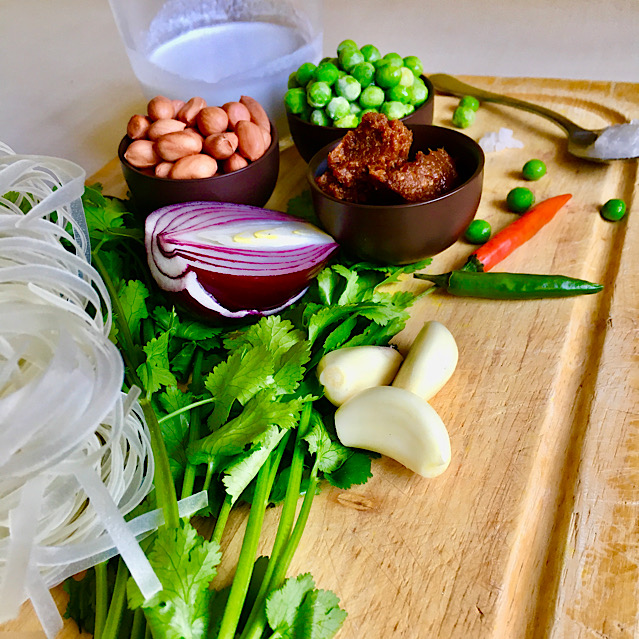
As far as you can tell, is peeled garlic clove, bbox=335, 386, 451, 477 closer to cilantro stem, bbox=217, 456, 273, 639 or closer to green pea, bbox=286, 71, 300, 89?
cilantro stem, bbox=217, 456, 273, 639

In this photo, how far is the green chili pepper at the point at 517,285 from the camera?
1.33m

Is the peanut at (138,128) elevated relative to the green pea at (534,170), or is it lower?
elevated

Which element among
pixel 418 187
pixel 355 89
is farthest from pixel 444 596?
pixel 355 89

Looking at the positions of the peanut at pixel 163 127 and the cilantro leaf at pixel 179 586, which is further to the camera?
the peanut at pixel 163 127

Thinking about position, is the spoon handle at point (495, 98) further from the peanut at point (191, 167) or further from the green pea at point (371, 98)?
the peanut at point (191, 167)

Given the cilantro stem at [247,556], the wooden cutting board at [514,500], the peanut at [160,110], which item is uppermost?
the peanut at [160,110]

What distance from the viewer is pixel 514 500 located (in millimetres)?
1009

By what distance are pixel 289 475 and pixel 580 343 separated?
24.8 inches

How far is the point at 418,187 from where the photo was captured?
132 centimetres

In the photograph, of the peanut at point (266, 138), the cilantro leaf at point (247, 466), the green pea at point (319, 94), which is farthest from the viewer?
the green pea at point (319, 94)

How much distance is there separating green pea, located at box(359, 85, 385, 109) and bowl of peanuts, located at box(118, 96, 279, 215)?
0.27 meters

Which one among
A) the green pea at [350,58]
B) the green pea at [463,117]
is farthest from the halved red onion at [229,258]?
the green pea at [463,117]

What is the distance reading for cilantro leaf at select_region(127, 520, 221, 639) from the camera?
0.81 m

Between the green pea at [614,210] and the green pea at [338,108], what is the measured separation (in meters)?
0.66
